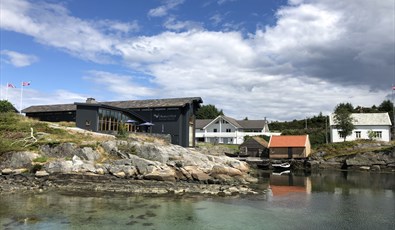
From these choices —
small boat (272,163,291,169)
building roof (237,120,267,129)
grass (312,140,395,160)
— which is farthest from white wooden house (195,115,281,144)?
small boat (272,163,291,169)

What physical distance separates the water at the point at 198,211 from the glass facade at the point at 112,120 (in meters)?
20.4

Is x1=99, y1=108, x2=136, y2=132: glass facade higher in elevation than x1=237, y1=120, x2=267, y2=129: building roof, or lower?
lower

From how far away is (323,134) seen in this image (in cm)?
7075

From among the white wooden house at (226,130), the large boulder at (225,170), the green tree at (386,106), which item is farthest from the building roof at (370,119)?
the large boulder at (225,170)

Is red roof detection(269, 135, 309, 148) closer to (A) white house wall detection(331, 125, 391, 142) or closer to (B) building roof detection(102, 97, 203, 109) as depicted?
(A) white house wall detection(331, 125, 391, 142)

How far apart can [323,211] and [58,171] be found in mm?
22199

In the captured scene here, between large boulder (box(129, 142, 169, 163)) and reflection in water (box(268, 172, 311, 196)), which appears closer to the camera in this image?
reflection in water (box(268, 172, 311, 196))

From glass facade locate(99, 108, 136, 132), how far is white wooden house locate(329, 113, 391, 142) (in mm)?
38024

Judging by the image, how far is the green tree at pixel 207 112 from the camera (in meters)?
109

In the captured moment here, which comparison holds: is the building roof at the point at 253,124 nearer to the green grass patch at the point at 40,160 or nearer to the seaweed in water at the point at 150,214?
the green grass patch at the point at 40,160

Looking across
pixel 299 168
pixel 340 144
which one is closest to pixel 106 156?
pixel 299 168

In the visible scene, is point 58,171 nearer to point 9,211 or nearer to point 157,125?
point 9,211

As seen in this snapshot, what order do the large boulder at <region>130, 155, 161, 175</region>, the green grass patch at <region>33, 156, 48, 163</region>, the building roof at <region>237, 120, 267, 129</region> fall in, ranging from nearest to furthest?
1. the large boulder at <region>130, 155, 161, 175</region>
2. the green grass patch at <region>33, 156, 48, 163</region>
3. the building roof at <region>237, 120, 267, 129</region>

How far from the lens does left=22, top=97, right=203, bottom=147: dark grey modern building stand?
45.8 m
